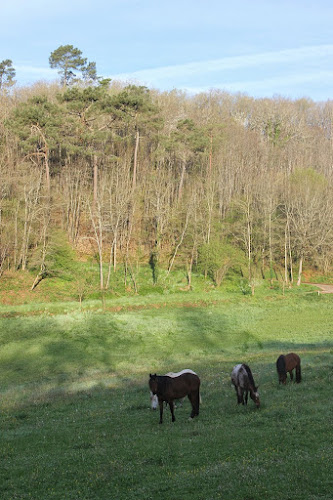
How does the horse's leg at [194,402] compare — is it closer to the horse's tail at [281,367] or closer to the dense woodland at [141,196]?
the horse's tail at [281,367]

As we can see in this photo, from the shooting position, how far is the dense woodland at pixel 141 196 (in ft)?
193

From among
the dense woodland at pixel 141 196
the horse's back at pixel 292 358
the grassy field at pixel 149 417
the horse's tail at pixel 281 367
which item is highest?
the dense woodland at pixel 141 196

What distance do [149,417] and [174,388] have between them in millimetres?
1952

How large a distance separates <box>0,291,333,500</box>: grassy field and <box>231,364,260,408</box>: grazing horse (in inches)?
17.9

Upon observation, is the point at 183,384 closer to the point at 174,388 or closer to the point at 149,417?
the point at 174,388

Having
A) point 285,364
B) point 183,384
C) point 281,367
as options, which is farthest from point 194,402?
point 285,364

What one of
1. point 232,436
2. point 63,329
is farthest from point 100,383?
point 63,329

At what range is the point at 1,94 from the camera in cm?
7638

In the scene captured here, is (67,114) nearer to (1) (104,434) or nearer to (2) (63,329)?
(2) (63,329)

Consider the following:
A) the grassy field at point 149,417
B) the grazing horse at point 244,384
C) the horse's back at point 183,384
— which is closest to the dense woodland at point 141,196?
the grassy field at point 149,417

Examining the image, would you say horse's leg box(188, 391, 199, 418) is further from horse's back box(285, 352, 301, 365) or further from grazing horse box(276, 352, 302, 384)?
horse's back box(285, 352, 301, 365)

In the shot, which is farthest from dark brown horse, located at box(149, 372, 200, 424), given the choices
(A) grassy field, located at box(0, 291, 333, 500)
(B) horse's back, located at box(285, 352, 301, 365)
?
(B) horse's back, located at box(285, 352, 301, 365)

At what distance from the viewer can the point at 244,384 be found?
17.5 meters

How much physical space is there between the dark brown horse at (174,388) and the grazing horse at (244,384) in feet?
5.29
